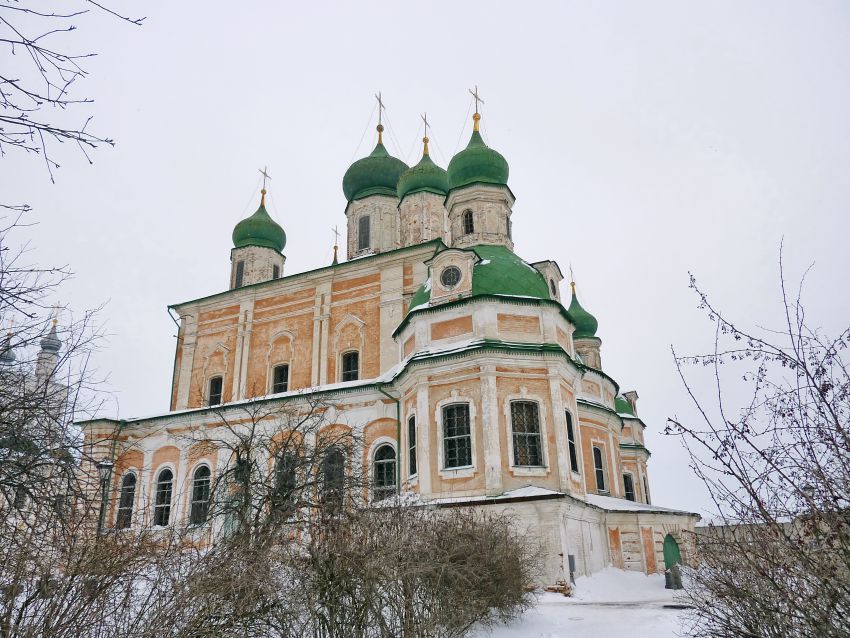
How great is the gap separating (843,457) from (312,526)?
5.30 meters

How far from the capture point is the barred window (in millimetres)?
25609

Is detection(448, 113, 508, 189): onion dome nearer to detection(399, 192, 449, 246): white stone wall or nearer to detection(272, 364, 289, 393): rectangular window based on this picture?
Answer: detection(399, 192, 449, 246): white stone wall

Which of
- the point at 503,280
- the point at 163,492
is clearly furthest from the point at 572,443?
the point at 163,492

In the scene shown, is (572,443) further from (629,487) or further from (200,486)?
(200,486)

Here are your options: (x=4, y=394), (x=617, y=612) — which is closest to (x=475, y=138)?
(x=617, y=612)

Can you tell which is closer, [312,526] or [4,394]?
[4,394]

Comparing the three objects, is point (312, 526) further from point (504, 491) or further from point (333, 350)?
point (333, 350)

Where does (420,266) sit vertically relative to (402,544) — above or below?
above

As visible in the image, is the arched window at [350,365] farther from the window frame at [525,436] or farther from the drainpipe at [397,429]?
the window frame at [525,436]

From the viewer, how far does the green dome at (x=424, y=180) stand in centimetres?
2633

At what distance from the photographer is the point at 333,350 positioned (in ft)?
78.1

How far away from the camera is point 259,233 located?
99.3 feet

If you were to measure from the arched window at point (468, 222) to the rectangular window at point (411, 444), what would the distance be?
6.73 metres

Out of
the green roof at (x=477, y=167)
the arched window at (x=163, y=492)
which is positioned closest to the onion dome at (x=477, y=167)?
the green roof at (x=477, y=167)
